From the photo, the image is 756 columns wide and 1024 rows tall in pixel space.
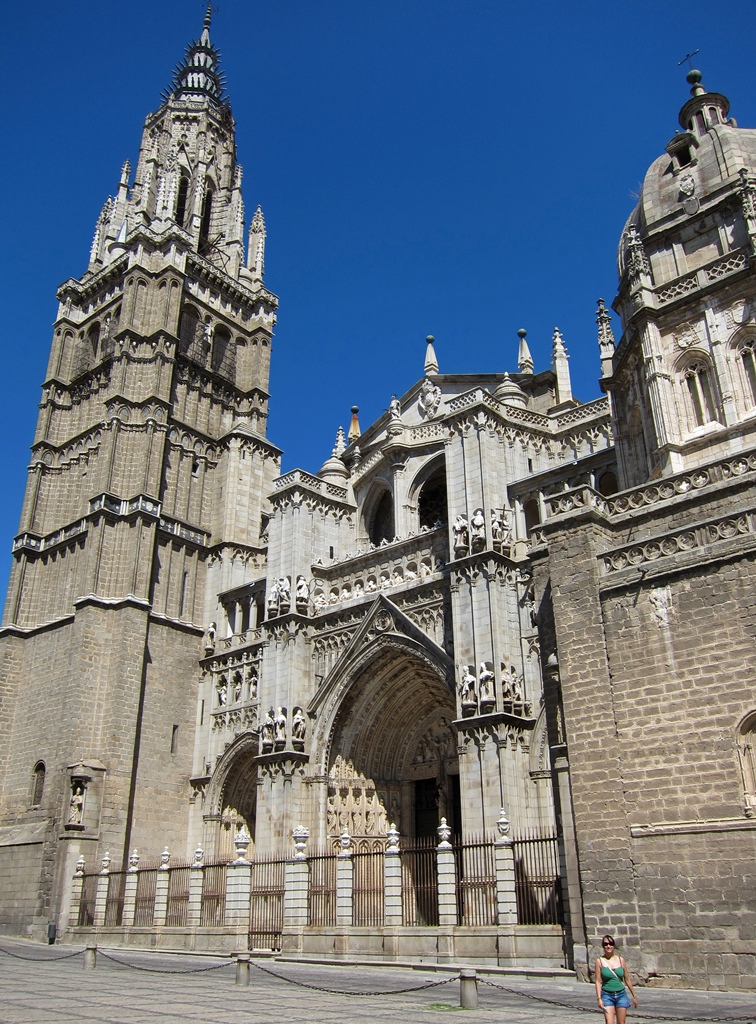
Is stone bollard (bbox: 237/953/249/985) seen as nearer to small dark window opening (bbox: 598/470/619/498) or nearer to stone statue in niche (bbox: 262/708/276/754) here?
stone statue in niche (bbox: 262/708/276/754)

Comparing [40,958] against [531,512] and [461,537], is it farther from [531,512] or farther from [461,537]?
[531,512]

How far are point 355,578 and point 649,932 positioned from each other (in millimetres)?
15317

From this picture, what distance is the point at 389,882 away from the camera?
54.7 feet

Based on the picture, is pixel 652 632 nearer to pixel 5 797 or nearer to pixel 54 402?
pixel 5 797

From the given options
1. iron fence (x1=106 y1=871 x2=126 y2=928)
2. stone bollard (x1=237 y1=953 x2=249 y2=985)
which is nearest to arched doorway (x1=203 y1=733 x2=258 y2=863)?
iron fence (x1=106 y1=871 x2=126 y2=928)

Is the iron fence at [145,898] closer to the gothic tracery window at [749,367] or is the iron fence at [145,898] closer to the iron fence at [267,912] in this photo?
the iron fence at [267,912]

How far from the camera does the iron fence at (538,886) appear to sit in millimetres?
15625

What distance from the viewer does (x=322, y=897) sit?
62.3 feet

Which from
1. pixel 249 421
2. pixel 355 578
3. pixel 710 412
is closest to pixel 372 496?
pixel 355 578

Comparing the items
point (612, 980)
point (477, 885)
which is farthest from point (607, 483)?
point (612, 980)

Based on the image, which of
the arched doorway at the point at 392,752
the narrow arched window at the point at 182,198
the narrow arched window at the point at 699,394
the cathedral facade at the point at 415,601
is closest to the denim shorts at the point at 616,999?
the cathedral facade at the point at 415,601

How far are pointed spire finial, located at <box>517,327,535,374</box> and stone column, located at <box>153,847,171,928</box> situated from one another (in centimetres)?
1915

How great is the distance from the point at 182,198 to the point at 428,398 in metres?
18.1

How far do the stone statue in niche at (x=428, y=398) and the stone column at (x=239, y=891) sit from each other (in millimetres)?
15708
